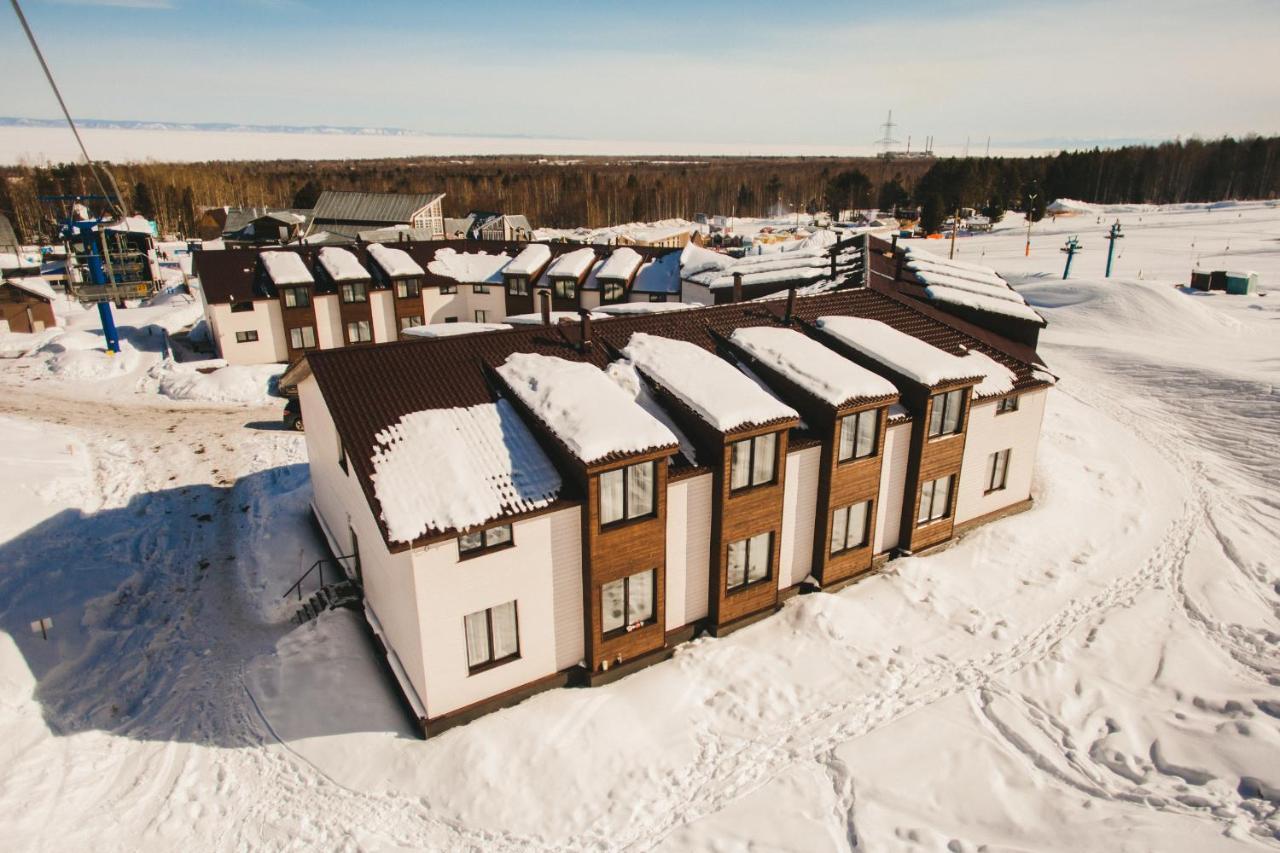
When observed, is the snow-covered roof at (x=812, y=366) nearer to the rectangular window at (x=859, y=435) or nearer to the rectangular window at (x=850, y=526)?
the rectangular window at (x=859, y=435)

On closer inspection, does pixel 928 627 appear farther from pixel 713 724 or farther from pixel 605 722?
pixel 605 722

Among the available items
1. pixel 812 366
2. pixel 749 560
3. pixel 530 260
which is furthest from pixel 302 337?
pixel 749 560

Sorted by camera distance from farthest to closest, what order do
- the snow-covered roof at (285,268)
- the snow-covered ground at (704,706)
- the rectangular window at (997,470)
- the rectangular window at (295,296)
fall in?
the rectangular window at (295,296), the snow-covered roof at (285,268), the rectangular window at (997,470), the snow-covered ground at (704,706)

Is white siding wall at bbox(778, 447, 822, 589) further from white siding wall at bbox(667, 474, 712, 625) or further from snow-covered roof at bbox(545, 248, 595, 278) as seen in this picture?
snow-covered roof at bbox(545, 248, 595, 278)

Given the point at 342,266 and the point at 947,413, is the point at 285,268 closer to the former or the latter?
the point at 342,266

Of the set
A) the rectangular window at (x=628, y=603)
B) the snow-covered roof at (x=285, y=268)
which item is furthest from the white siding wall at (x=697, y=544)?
the snow-covered roof at (x=285, y=268)

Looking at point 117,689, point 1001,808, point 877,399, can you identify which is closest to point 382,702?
point 117,689

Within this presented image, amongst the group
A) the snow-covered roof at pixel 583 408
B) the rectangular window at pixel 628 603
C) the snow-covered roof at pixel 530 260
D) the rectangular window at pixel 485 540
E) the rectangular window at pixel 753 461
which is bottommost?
the rectangular window at pixel 628 603
